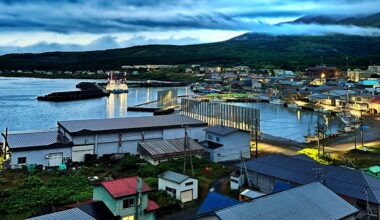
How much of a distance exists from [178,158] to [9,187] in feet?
21.0

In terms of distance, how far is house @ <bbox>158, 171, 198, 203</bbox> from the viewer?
438 inches

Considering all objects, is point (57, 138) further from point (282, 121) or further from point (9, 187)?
point (282, 121)

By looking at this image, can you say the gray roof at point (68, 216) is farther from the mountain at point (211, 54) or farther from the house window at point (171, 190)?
the mountain at point (211, 54)

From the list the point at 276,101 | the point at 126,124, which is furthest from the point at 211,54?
the point at 126,124

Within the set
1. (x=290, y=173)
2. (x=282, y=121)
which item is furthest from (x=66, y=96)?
(x=290, y=173)

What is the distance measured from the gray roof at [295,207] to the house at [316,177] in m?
1.80

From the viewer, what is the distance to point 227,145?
16.6 meters

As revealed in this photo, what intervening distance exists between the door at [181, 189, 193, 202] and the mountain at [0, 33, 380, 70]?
3811 inches

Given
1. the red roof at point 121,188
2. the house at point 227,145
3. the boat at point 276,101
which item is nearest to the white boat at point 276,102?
the boat at point 276,101

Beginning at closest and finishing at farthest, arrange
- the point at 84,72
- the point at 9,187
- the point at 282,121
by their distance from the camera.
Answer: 1. the point at 9,187
2. the point at 282,121
3. the point at 84,72

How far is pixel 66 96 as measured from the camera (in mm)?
52969

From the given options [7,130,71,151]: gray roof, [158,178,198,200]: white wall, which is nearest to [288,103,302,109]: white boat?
[7,130,71,151]: gray roof

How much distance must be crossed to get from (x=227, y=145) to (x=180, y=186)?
19.4 feet

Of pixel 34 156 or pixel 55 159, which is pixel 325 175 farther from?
pixel 34 156
